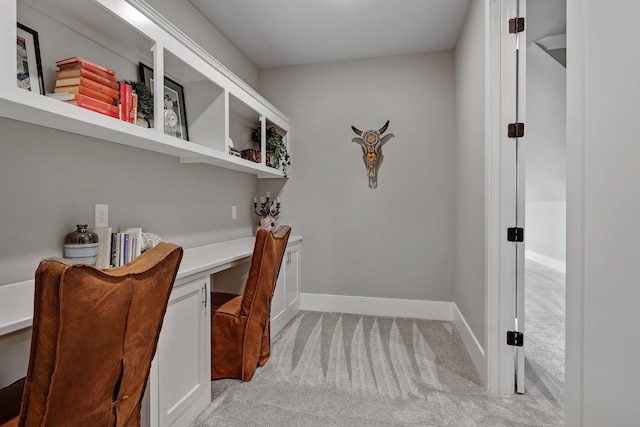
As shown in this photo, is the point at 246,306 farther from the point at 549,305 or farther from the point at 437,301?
the point at 549,305

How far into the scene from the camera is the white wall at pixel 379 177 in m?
3.26

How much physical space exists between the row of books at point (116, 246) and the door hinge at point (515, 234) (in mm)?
2055

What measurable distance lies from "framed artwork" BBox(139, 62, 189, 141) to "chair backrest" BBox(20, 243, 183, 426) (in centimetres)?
111

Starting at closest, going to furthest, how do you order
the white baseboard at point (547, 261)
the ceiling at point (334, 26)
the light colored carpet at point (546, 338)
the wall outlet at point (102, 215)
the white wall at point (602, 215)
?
the white wall at point (602, 215) < the wall outlet at point (102, 215) < the light colored carpet at point (546, 338) < the ceiling at point (334, 26) < the white baseboard at point (547, 261)

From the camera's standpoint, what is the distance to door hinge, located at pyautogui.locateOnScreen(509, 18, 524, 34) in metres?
1.87

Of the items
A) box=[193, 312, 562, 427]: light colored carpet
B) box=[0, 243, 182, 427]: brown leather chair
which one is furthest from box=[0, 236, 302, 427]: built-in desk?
box=[0, 243, 182, 427]: brown leather chair

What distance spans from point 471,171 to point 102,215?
7.98 feet

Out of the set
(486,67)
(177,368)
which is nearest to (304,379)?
(177,368)

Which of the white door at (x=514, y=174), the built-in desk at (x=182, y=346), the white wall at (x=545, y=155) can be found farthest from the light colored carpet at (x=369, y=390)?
the white wall at (x=545, y=155)

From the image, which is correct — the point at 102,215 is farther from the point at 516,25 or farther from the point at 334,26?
the point at 516,25

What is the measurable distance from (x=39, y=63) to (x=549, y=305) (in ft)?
15.3

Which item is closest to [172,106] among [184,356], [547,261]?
[184,356]

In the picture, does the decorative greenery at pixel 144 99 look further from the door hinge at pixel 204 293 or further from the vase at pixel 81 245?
the door hinge at pixel 204 293

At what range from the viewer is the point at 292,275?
127 inches
